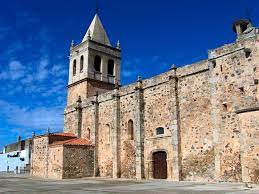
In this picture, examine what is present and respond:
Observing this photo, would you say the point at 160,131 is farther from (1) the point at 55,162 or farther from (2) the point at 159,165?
(1) the point at 55,162

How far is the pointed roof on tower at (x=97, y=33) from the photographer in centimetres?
3653

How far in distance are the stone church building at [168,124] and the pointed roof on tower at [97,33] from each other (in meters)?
1.22

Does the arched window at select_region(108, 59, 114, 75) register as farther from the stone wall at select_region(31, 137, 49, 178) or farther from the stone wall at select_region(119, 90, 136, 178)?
the stone wall at select_region(31, 137, 49, 178)

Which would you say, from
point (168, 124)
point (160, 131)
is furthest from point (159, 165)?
point (168, 124)

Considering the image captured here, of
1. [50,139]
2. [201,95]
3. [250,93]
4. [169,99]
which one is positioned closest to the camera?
[250,93]

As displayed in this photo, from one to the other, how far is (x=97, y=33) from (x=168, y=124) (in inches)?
731

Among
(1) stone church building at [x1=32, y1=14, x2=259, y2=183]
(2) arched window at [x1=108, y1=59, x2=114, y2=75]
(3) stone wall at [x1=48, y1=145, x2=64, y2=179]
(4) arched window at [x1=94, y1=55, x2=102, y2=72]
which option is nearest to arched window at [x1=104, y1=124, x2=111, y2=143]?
(1) stone church building at [x1=32, y1=14, x2=259, y2=183]

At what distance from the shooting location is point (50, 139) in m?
29.9

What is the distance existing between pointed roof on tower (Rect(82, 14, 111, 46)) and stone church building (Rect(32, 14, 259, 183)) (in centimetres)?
122

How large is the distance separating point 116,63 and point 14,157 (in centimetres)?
2968

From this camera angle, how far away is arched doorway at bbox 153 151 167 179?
22.5m

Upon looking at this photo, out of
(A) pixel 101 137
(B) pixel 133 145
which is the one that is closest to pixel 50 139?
(A) pixel 101 137

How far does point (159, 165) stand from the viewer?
22922 millimetres

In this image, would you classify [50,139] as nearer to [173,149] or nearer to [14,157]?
[173,149]
